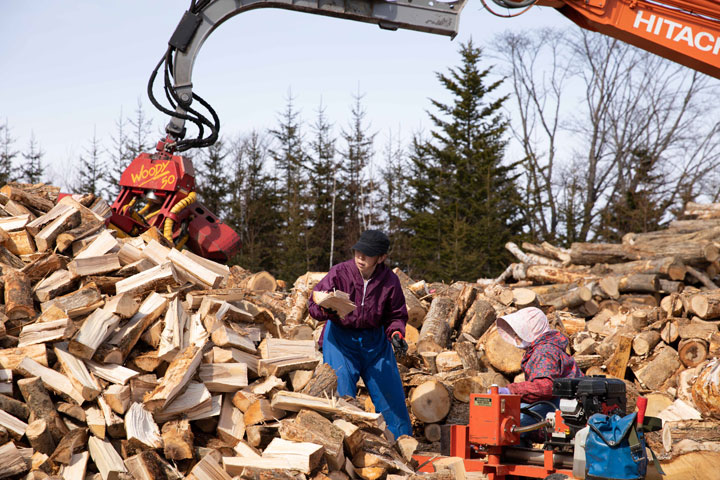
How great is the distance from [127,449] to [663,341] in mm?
6362

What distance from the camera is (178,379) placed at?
4078mm

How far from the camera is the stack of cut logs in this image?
3842 mm

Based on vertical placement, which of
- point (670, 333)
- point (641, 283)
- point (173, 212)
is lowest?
point (670, 333)

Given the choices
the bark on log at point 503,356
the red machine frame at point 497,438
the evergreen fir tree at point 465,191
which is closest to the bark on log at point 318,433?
the red machine frame at point 497,438

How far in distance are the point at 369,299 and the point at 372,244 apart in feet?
1.37

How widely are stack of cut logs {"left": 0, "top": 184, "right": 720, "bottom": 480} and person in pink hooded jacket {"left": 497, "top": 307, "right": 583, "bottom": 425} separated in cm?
67

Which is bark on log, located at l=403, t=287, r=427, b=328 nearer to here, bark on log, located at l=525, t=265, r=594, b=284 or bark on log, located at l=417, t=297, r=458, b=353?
bark on log, located at l=417, t=297, r=458, b=353

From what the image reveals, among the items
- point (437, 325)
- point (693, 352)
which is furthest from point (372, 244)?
point (693, 352)

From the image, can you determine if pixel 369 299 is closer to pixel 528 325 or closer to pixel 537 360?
pixel 528 325

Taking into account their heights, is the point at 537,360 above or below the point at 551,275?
below

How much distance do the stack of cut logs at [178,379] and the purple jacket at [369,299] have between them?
34 centimetres

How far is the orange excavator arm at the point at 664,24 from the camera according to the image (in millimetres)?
5762

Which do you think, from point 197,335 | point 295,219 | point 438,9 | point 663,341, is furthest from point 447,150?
point 197,335

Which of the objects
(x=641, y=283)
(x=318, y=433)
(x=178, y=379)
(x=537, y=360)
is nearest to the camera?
(x=318, y=433)
